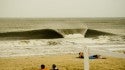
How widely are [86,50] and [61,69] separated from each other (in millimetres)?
4784

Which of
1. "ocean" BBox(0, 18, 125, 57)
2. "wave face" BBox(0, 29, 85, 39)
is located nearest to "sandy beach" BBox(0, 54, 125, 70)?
"ocean" BBox(0, 18, 125, 57)

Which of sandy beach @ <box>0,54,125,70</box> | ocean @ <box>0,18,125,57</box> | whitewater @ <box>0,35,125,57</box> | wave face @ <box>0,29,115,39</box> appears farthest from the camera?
wave face @ <box>0,29,115,39</box>

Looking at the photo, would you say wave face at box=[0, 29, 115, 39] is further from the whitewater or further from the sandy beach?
the sandy beach

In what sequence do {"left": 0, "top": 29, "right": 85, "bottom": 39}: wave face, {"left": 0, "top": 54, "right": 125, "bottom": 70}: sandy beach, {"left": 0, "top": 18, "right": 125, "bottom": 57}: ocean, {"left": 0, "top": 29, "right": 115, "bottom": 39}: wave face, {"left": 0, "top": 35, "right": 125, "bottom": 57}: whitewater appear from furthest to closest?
{"left": 0, "top": 29, "right": 85, "bottom": 39}: wave face
{"left": 0, "top": 29, "right": 115, "bottom": 39}: wave face
{"left": 0, "top": 18, "right": 125, "bottom": 57}: ocean
{"left": 0, "top": 35, "right": 125, "bottom": 57}: whitewater
{"left": 0, "top": 54, "right": 125, "bottom": 70}: sandy beach

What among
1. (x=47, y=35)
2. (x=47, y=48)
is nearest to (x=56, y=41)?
(x=47, y=48)

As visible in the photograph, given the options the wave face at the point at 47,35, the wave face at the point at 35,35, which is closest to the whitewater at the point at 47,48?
the wave face at the point at 47,35

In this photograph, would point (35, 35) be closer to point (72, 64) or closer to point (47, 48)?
point (47, 48)

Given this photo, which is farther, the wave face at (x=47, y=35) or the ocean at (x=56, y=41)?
the wave face at (x=47, y=35)

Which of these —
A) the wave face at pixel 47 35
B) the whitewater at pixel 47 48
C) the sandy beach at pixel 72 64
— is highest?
the wave face at pixel 47 35

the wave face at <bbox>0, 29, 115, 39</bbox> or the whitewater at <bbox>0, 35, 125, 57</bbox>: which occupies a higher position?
the wave face at <bbox>0, 29, 115, 39</bbox>

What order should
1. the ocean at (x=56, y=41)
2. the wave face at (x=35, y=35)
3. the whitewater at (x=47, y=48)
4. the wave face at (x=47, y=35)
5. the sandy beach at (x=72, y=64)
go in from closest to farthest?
the sandy beach at (x=72, y=64) < the whitewater at (x=47, y=48) < the ocean at (x=56, y=41) < the wave face at (x=47, y=35) < the wave face at (x=35, y=35)

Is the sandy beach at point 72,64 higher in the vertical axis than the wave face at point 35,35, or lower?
lower

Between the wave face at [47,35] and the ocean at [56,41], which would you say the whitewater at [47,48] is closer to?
the ocean at [56,41]

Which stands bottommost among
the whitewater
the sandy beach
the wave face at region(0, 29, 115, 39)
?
the sandy beach
